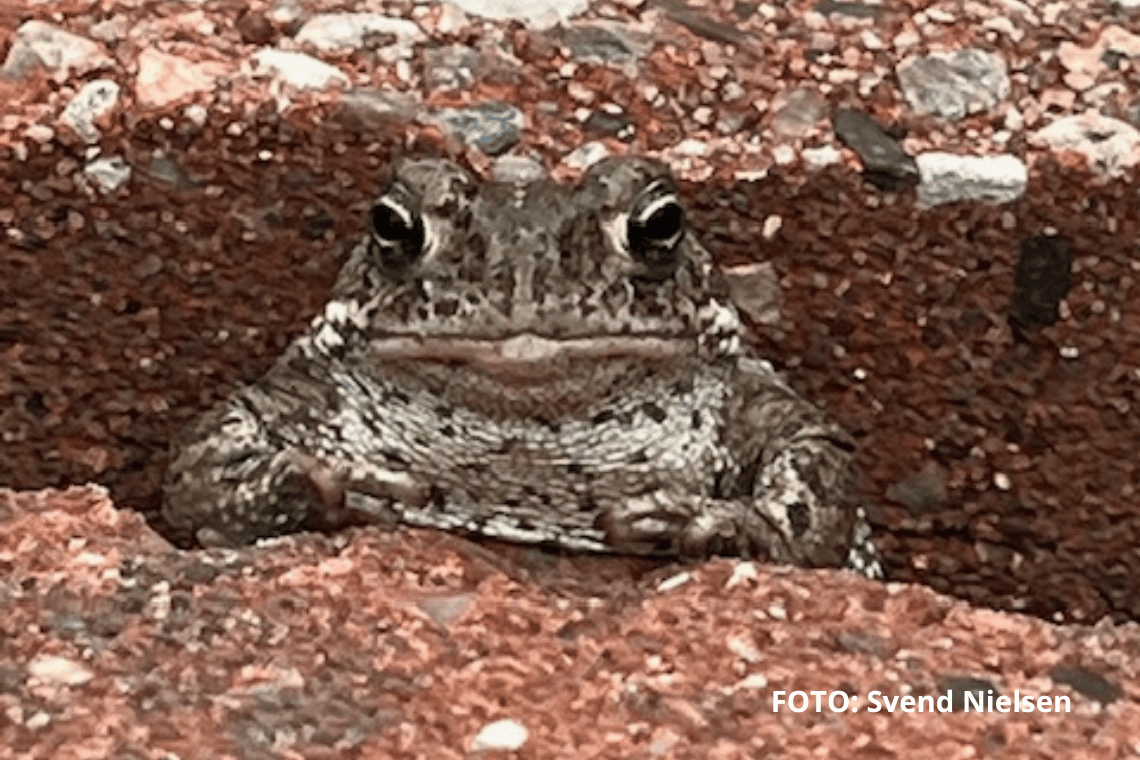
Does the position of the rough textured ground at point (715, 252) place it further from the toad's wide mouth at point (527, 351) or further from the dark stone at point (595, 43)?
the toad's wide mouth at point (527, 351)

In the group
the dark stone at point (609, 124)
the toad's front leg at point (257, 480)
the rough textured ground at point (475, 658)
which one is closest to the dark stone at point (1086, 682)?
the rough textured ground at point (475, 658)

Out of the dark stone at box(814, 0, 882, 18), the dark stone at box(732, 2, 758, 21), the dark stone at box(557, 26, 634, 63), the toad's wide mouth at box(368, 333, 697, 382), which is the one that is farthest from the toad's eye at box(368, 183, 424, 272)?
the dark stone at box(814, 0, 882, 18)

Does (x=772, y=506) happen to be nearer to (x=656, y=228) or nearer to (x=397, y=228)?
(x=656, y=228)

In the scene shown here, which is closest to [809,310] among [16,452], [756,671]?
[756,671]

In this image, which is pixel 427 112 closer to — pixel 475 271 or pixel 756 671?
pixel 475 271

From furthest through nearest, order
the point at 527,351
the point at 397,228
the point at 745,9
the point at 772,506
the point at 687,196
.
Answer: the point at 745,9 → the point at 687,196 → the point at 772,506 → the point at 397,228 → the point at 527,351

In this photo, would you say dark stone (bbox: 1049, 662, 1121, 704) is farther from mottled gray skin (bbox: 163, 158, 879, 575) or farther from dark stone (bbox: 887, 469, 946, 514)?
dark stone (bbox: 887, 469, 946, 514)

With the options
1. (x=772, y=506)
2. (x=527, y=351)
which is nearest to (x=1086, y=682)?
(x=772, y=506)
